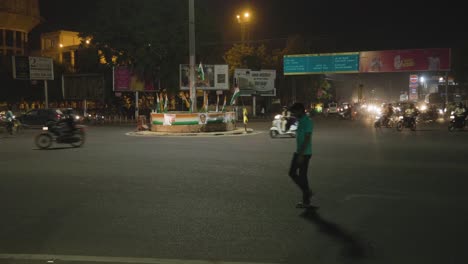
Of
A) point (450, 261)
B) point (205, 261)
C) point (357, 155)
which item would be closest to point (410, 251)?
point (450, 261)

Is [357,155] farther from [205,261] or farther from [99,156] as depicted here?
[205,261]

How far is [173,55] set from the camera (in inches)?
1740

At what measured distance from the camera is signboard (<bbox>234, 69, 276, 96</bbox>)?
168ft

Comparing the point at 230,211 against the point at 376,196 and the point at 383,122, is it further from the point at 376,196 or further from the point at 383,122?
the point at 383,122

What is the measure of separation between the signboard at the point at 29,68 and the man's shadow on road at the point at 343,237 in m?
39.9

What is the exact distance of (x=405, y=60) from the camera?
41531 millimetres

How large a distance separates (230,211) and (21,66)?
39.7 meters

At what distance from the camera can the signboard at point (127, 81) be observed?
4512 cm

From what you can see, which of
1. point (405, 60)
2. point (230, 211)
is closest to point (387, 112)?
point (405, 60)

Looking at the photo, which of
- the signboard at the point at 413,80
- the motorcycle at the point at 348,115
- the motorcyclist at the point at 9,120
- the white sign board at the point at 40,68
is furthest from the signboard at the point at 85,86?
the signboard at the point at 413,80

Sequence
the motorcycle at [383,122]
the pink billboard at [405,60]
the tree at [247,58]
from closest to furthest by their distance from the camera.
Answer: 1. the motorcycle at [383,122]
2. the pink billboard at [405,60]
3. the tree at [247,58]

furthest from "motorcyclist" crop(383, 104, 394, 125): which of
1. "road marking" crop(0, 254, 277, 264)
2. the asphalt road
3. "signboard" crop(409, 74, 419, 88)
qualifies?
"signboard" crop(409, 74, 419, 88)

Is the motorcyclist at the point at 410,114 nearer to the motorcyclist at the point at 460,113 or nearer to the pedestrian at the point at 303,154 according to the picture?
the motorcyclist at the point at 460,113

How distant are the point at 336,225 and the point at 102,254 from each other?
330 cm
